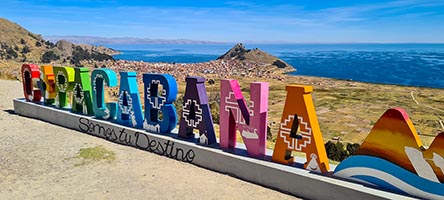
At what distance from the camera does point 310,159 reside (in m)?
7.93

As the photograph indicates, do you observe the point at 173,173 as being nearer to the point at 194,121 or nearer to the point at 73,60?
the point at 194,121

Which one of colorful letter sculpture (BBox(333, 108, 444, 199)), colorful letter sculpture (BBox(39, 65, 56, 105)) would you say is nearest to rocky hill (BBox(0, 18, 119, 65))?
colorful letter sculpture (BBox(39, 65, 56, 105))

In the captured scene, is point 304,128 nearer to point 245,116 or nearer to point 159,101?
point 245,116

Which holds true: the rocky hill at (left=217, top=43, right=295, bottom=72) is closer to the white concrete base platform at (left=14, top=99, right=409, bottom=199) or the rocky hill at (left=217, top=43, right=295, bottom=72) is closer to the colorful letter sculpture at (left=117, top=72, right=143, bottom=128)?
the white concrete base platform at (left=14, top=99, right=409, bottom=199)

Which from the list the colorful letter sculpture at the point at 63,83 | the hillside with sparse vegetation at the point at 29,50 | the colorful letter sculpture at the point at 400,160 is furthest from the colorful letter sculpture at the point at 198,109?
the hillside with sparse vegetation at the point at 29,50

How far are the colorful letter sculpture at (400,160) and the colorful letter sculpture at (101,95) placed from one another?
26.3ft

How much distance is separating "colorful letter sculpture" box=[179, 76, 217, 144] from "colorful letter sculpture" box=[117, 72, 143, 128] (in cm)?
208

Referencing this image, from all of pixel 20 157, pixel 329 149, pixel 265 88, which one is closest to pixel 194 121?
pixel 265 88

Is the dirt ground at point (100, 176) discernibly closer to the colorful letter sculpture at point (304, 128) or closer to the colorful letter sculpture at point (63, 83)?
the colorful letter sculpture at point (304, 128)

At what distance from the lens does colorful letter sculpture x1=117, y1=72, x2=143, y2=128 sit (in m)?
11.3

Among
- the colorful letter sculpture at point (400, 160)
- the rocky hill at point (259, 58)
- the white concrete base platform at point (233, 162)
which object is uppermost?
the colorful letter sculpture at point (400, 160)

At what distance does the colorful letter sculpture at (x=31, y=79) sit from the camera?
15.0 m

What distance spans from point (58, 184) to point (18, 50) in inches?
4180

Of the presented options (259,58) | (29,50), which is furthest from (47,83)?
(259,58)
